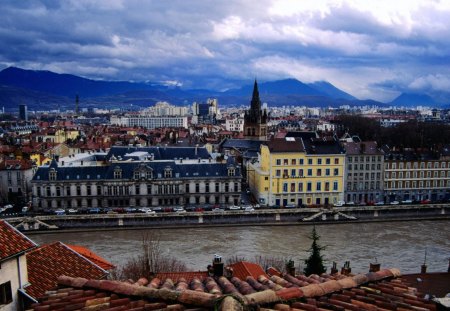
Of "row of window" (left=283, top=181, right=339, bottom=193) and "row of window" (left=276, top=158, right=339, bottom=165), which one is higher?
"row of window" (left=276, top=158, right=339, bottom=165)

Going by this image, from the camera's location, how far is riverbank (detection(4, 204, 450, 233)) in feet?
119

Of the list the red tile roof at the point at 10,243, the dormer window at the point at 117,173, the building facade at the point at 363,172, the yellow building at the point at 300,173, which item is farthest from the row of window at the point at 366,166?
the red tile roof at the point at 10,243

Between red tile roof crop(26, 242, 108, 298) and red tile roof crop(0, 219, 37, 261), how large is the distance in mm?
1325

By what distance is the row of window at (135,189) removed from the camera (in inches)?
1569

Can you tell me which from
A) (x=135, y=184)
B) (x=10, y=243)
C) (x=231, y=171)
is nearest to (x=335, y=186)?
(x=231, y=171)

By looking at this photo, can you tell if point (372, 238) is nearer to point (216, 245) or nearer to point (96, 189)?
point (216, 245)

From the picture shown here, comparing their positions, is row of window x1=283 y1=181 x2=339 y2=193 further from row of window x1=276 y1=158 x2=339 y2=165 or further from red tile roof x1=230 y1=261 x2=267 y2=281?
red tile roof x1=230 y1=261 x2=267 y2=281

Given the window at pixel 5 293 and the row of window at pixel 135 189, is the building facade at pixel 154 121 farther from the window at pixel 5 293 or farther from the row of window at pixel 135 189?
the window at pixel 5 293

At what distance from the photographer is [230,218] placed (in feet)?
124

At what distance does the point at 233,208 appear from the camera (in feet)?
132

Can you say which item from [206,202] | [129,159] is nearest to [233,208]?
[206,202]

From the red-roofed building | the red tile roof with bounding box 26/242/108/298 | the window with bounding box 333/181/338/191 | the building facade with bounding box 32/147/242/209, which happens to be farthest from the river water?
the red-roofed building

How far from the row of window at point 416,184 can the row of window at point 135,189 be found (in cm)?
1715

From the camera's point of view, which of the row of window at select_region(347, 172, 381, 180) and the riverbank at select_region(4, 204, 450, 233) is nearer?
the riverbank at select_region(4, 204, 450, 233)
